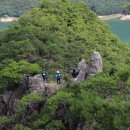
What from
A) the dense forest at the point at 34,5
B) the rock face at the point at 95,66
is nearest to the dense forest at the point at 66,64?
the rock face at the point at 95,66

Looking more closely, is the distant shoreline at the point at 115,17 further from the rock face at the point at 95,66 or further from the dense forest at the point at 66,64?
the rock face at the point at 95,66

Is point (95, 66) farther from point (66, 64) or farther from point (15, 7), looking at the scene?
point (15, 7)

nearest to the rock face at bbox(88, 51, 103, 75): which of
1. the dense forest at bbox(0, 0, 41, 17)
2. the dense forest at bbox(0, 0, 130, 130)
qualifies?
the dense forest at bbox(0, 0, 130, 130)

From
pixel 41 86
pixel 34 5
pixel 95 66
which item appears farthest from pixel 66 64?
pixel 34 5

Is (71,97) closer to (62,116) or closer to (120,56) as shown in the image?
(62,116)

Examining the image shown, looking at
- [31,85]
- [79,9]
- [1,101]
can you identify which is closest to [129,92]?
[31,85]

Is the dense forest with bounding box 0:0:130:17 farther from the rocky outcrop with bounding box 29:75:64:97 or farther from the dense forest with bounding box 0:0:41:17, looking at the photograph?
the rocky outcrop with bounding box 29:75:64:97
